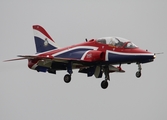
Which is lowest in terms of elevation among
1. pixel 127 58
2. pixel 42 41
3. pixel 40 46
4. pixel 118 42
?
pixel 127 58

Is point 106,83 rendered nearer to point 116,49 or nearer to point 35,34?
point 116,49

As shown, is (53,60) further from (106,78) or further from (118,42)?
(118,42)

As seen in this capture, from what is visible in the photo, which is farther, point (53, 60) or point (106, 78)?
point (106, 78)

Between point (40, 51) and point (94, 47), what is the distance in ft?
20.3

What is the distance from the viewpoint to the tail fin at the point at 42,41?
4619 centimetres

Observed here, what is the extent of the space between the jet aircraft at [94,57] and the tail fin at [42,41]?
428 millimetres

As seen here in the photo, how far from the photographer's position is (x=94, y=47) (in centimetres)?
4181

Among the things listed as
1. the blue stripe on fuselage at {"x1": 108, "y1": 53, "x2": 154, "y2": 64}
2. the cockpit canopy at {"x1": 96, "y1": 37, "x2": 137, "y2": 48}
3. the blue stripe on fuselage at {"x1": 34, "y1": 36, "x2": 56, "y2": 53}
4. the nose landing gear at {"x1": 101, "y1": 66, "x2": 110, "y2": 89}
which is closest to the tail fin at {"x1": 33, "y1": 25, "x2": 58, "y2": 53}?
the blue stripe on fuselage at {"x1": 34, "y1": 36, "x2": 56, "y2": 53}

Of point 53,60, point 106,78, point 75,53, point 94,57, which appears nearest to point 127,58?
point 94,57

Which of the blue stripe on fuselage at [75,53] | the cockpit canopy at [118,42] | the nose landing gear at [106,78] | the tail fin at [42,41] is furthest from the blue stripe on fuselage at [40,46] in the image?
the cockpit canopy at [118,42]

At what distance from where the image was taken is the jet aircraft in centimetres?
4057

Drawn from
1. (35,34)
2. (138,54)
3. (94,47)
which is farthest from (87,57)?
(35,34)

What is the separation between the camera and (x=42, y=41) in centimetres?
4675

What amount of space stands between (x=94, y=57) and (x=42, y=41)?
7.49 meters
